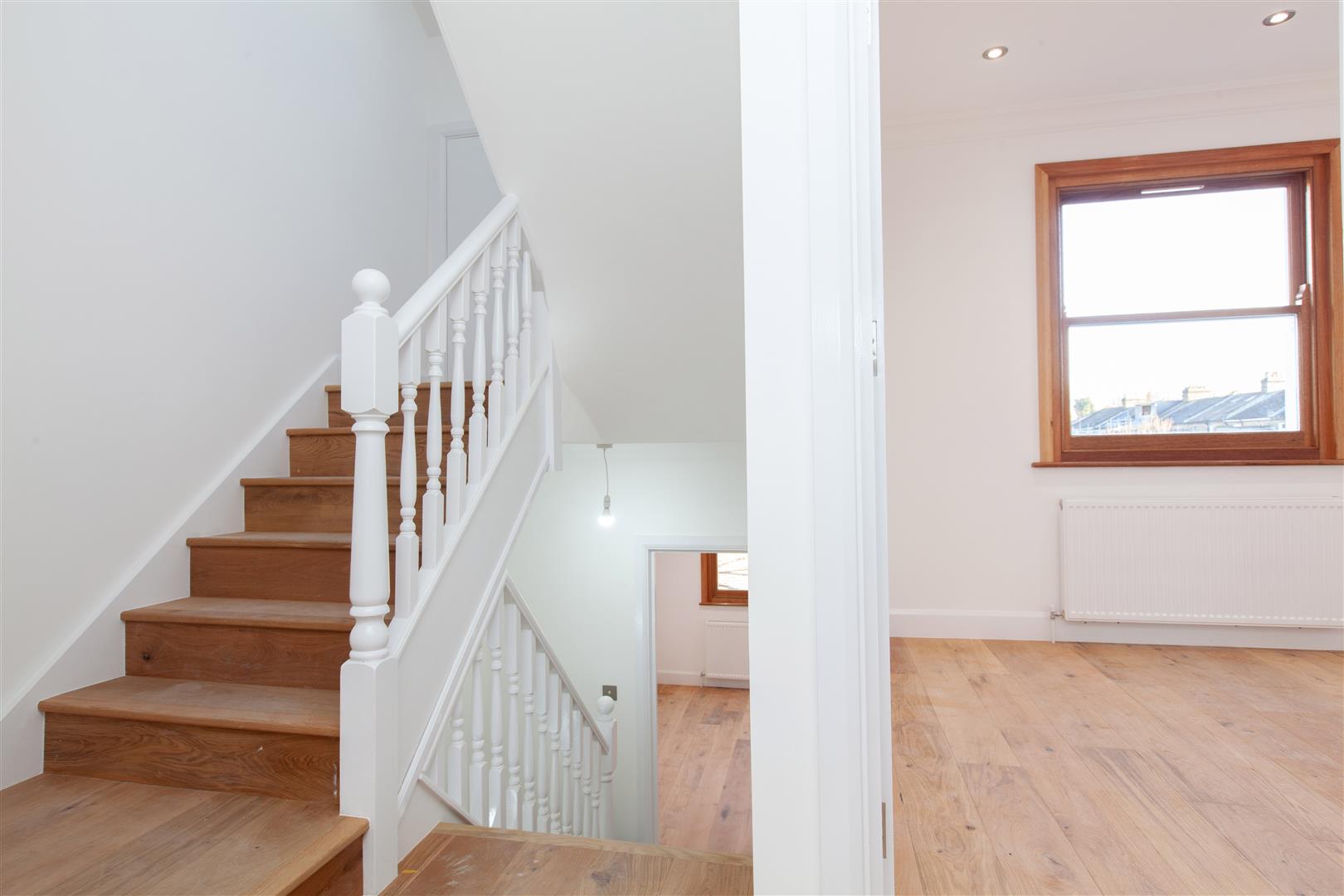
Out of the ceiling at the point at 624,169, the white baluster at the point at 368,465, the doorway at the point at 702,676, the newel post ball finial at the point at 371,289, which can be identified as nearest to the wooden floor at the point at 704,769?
the doorway at the point at 702,676

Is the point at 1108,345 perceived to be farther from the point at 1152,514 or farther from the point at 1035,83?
the point at 1035,83

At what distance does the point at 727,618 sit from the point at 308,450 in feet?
14.4

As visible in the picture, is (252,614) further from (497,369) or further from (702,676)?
(702,676)

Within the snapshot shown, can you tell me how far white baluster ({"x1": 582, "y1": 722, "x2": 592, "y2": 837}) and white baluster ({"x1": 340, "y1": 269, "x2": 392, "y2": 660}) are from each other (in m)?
1.83

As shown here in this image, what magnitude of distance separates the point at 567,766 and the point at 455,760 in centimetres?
107

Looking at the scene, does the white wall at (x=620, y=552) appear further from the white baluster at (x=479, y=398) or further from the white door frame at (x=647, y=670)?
the white baluster at (x=479, y=398)

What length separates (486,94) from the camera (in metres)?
1.94

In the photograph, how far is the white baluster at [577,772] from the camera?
9.25 feet

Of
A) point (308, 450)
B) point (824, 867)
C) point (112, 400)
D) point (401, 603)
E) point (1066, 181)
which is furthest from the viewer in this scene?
point (1066, 181)

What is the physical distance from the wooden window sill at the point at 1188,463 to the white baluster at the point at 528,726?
2543 millimetres

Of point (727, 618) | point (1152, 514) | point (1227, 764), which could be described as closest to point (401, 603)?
point (1227, 764)

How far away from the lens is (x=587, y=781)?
3031 millimetres

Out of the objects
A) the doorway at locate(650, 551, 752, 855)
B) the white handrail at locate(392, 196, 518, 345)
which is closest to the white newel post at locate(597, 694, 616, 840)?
the doorway at locate(650, 551, 752, 855)

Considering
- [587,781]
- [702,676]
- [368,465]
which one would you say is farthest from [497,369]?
[702,676]
